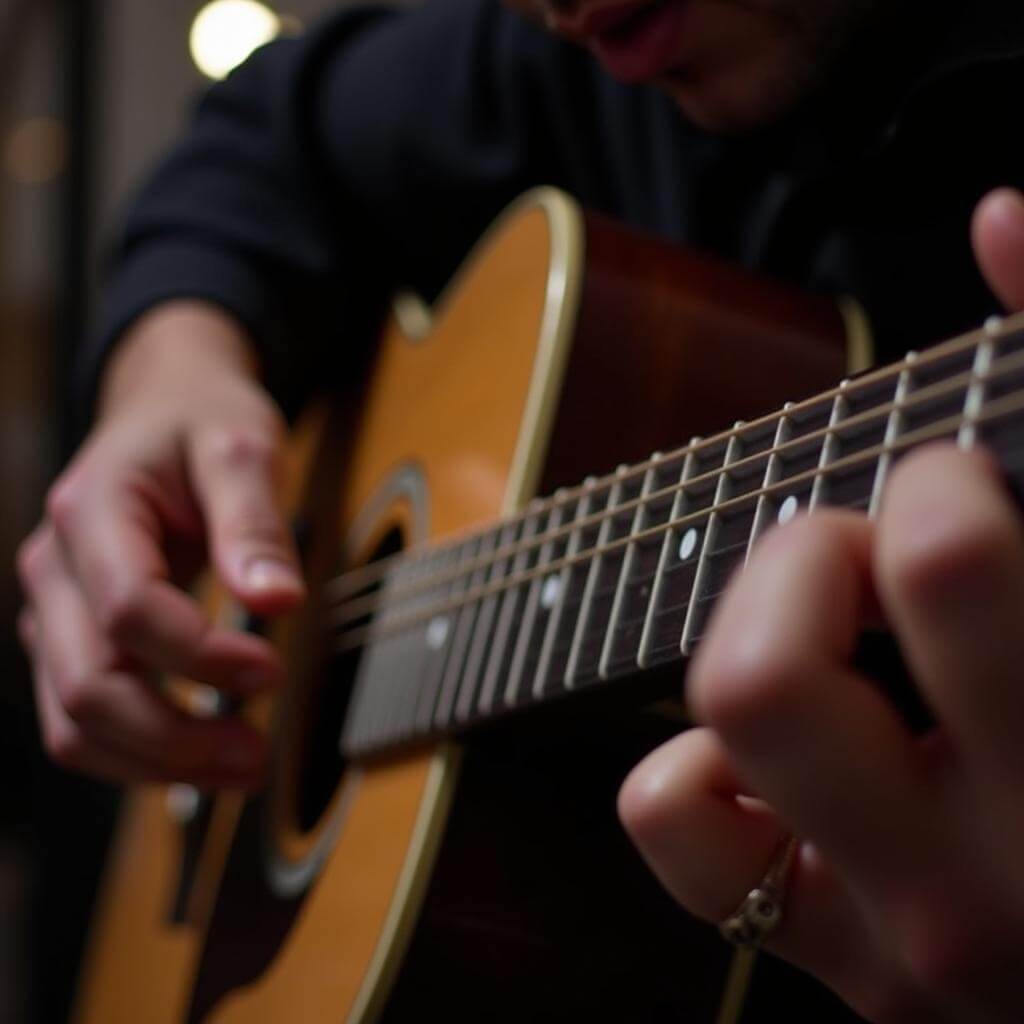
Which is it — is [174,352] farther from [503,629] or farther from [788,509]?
[788,509]

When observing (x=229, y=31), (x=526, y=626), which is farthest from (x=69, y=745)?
(x=229, y=31)

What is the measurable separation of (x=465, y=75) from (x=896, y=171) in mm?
439

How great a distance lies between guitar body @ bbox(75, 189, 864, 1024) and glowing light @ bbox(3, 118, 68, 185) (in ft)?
4.43

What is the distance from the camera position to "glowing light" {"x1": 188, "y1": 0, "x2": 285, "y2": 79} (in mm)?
1737

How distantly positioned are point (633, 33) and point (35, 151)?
1719mm

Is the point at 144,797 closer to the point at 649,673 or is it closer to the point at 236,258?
the point at 236,258

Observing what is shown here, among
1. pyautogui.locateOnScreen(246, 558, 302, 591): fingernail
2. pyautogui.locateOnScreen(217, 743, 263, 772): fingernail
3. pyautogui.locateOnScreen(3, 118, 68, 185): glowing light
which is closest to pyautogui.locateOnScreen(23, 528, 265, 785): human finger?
pyautogui.locateOnScreen(217, 743, 263, 772): fingernail

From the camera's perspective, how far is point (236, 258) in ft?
3.51

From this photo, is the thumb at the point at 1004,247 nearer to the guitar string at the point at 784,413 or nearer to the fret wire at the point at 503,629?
the guitar string at the point at 784,413

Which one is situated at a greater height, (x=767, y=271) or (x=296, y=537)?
(x=767, y=271)

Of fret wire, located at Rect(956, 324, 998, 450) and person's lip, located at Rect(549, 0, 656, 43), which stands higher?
Result: person's lip, located at Rect(549, 0, 656, 43)

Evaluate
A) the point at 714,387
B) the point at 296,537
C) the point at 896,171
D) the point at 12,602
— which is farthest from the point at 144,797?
the point at 12,602

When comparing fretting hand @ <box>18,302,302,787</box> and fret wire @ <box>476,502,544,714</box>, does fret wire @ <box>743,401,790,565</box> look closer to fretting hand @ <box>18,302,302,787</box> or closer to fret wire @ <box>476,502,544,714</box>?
fret wire @ <box>476,502,544,714</box>

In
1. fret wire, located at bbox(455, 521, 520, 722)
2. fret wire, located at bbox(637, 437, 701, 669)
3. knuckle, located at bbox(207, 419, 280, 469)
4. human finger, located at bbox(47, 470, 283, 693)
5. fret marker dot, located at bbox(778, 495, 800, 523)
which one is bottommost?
human finger, located at bbox(47, 470, 283, 693)
